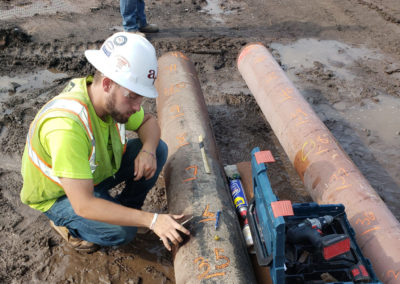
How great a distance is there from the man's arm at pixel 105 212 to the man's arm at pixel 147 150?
592 mm

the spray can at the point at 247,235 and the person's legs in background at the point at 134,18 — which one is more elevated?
the spray can at the point at 247,235

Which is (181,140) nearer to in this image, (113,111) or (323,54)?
(113,111)

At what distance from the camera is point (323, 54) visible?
20.6ft

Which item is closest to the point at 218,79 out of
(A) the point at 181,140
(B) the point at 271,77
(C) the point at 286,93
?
(B) the point at 271,77

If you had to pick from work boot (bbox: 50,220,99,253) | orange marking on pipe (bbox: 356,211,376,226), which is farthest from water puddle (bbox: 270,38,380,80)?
work boot (bbox: 50,220,99,253)

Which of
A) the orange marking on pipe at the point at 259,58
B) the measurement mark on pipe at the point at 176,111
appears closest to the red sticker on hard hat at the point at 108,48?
the measurement mark on pipe at the point at 176,111

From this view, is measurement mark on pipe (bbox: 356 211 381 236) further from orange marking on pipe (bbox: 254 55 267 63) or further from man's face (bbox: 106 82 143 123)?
orange marking on pipe (bbox: 254 55 267 63)

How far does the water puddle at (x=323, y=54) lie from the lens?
19.4 ft

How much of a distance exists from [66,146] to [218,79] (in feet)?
12.2

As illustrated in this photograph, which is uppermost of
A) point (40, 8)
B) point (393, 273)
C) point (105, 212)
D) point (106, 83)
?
point (106, 83)

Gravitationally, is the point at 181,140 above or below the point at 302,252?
below

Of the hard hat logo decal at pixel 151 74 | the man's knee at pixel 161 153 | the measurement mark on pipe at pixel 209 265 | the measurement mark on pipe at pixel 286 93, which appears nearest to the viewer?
the measurement mark on pipe at pixel 209 265

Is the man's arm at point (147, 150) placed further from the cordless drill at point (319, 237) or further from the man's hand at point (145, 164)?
the cordless drill at point (319, 237)

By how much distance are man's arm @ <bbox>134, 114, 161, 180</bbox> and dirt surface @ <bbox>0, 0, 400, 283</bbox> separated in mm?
739
